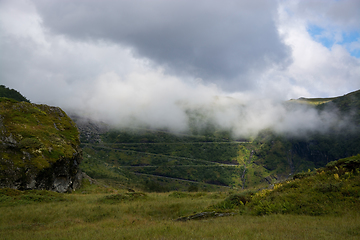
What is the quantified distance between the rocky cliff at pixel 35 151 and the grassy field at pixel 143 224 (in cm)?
590

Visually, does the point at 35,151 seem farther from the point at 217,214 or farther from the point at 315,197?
the point at 315,197

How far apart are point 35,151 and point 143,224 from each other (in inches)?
889

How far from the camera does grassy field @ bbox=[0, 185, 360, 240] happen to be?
10492 millimetres

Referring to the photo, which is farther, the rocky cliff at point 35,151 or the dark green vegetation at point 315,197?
the rocky cliff at point 35,151

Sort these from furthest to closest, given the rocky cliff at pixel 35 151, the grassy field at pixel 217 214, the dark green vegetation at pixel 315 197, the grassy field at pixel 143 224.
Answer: the rocky cliff at pixel 35 151 → the dark green vegetation at pixel 315 197 → the grassy field at pixel 217 214 → the grassy field at pixel 143 224

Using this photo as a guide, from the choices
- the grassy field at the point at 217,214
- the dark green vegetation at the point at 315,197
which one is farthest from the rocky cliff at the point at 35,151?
the dark green vegetation at the point at 315,197

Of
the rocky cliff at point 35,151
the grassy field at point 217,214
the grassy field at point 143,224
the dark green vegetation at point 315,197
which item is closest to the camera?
the grassy field at point 143,224

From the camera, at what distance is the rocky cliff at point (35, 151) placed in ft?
85.9

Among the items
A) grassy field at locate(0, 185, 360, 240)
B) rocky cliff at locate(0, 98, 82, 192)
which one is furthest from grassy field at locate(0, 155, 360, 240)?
rocky cliff at locate(0, 98, 82, 192)

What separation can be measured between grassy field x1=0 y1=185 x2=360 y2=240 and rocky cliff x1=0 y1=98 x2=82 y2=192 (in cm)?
590

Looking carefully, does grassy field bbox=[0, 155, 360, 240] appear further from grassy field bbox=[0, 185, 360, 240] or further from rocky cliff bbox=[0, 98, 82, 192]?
rocky cliff bbox=[0, 98, 82, 192]

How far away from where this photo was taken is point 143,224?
47.4ft

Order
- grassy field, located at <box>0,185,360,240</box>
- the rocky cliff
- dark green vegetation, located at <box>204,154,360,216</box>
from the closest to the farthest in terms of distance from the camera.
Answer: grassy field, located at <box>0,185,360,240</box> < dark green vegetation, located at <box>204,154,360,216</box> < the rocky cliff

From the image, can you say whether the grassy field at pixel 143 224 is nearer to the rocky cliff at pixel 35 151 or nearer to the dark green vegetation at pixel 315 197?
the dark green vegetation at pixel 315 197
